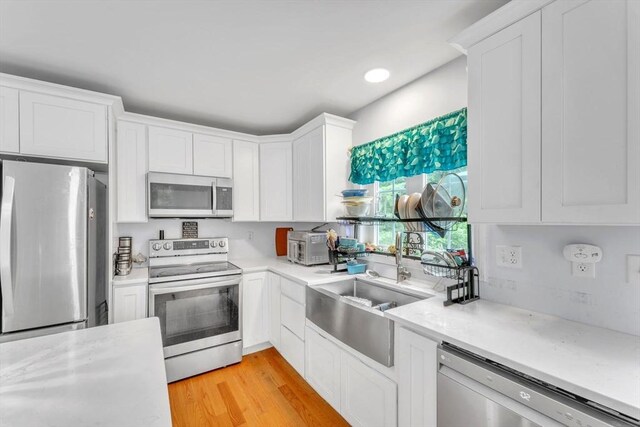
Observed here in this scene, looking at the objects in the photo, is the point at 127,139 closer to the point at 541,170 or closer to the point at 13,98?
the point at 13,98

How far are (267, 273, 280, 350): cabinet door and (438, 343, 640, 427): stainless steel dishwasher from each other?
1795mm

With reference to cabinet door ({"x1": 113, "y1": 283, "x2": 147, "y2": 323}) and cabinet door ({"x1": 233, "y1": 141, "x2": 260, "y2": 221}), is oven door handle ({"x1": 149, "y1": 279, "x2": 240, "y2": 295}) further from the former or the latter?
cabinet door ({"x1": 233, "y1": 141, "x2": 260, "y2": 221})

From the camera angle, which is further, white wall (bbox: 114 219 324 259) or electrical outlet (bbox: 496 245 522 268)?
white wall (bbox: 114 219 324 259)

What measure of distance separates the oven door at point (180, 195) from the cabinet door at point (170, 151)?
114 mm

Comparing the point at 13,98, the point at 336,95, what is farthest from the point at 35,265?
the point at 336,95

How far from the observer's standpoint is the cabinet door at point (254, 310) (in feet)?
8.80

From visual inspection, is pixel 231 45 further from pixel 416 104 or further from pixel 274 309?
pixel 274 309

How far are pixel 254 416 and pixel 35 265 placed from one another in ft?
5.65

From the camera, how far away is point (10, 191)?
5.27ft

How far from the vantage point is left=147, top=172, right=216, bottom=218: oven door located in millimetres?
2537

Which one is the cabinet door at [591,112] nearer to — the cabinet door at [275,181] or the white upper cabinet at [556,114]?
the white upper cabinet at [556,114]

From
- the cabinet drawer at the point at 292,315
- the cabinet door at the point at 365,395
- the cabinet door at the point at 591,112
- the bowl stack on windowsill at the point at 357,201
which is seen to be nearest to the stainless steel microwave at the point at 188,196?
the cabinet drawer at the point at 292,315

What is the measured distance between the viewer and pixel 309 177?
9.20 feet

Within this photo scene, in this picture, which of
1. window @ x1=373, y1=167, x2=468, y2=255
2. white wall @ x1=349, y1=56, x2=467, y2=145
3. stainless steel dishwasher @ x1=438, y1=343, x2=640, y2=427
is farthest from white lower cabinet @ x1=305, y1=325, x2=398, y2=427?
white wall @ x1=349, y1=56, x2=467, y2=145
